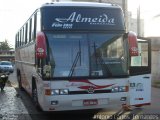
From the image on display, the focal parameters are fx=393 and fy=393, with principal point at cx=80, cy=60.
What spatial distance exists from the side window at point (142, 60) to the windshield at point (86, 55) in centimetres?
98

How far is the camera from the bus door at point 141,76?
38.0 feet

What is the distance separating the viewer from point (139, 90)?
38.8ft

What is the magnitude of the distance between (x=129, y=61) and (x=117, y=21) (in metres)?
1.16

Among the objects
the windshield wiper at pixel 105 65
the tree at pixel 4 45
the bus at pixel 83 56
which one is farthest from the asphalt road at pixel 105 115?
→ the tree at pixel 4 45

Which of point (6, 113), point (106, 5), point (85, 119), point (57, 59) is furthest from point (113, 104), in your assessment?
point (6, 113)

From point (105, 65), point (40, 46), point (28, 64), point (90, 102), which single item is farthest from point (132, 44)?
point (28, 64)

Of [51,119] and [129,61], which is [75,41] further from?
[51,119]

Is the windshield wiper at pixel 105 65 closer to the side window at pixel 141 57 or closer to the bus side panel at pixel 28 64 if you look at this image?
the side window at pixel 141 57

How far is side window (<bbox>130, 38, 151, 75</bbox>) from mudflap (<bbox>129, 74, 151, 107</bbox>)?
0.18 metres

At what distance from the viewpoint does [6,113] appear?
1222 cm

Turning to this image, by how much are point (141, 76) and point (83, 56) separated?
234 cm

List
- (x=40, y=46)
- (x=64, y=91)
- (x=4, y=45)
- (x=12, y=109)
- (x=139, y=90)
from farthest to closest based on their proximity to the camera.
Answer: (x=4, y=45) → (x=12, y=109) → (x=139, y=90) → (x=64, y=91) → (x=40, y=46)

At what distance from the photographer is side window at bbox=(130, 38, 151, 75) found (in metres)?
11.5

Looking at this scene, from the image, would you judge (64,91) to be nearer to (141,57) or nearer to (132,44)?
(132,44)
